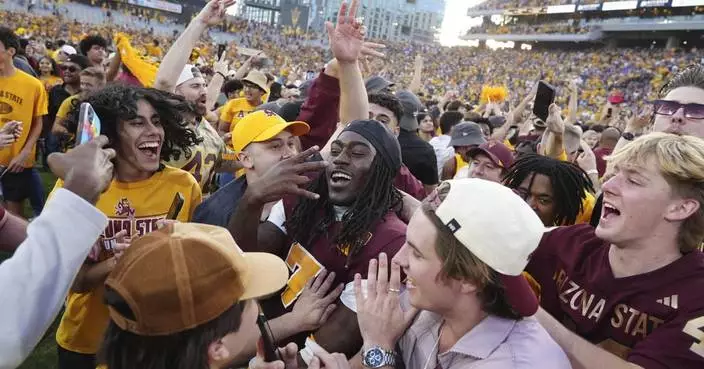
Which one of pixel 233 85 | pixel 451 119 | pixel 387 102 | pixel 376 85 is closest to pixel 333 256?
pixel 387 102

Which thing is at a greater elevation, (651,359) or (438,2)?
(438,2)

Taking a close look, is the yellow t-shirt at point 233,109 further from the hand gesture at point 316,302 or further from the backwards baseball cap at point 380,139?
the hand gesture at point 316,302

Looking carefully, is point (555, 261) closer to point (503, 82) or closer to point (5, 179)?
point (5, 179)

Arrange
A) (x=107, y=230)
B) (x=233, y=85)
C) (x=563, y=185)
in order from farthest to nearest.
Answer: (x=233, y=85) → (x=563, y=185) → (x=107, y=230)

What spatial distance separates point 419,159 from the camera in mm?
4355

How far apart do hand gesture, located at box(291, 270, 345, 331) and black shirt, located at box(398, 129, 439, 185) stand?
229cm

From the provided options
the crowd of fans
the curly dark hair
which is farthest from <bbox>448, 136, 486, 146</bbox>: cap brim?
the curly dark hair

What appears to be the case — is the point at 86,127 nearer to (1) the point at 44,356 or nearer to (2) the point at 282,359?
(2) the point at 282,359

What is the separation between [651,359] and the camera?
1606 millimetres

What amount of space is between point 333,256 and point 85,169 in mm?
1074

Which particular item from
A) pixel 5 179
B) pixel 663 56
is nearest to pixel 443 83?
Answer: pixel 663 56

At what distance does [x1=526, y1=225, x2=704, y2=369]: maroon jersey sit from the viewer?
1.60 metres

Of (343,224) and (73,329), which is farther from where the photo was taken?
(73,329)

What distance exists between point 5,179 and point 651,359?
5.48 meters
